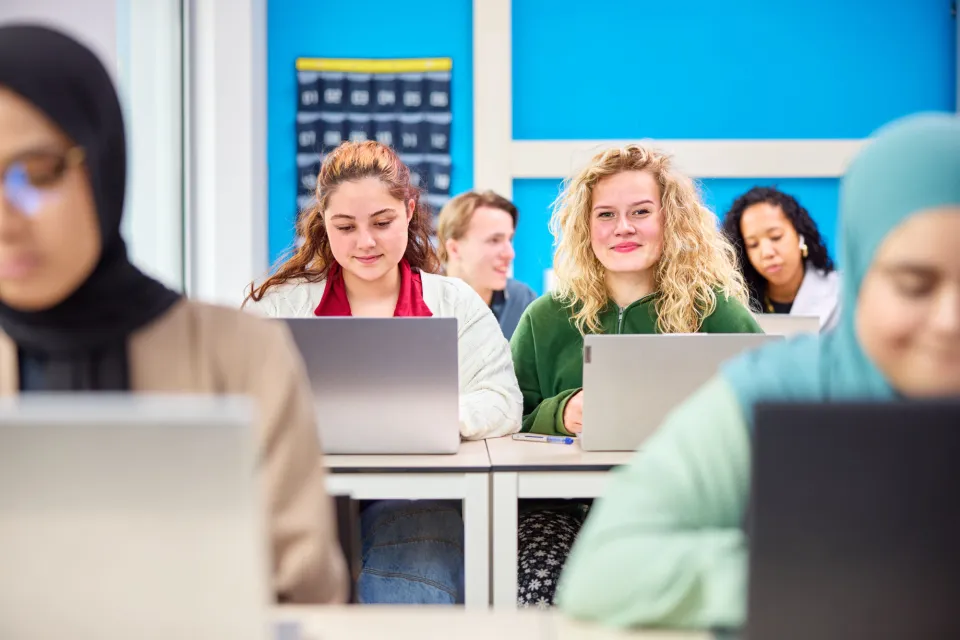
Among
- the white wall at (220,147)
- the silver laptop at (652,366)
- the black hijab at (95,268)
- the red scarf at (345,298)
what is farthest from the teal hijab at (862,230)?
the white wall at (220,147)

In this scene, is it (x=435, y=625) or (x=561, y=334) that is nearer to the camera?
(x=435, y=625)

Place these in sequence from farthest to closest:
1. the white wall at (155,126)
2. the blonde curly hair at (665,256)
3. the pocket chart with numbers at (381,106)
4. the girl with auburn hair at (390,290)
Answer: the pocket chart with numbers at (381,106) < the white wall at (155,126) < the blonde curly hair at (665,256) < the girl with auburn hair at (390,290)

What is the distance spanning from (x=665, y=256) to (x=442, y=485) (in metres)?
0.97

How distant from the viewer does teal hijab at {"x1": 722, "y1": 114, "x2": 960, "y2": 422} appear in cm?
80

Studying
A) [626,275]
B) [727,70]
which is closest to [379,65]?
[727,70]

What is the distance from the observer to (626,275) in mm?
2492

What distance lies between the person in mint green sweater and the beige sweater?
53.4 inches

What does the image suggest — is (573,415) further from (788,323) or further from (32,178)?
(32,178)

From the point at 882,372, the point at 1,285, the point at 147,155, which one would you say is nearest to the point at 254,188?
the point at 147,155

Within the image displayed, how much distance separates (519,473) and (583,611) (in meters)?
1.03

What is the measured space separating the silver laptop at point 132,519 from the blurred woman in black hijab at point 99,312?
35 cm

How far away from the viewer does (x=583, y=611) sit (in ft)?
2.93

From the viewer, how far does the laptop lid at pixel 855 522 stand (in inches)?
24.6

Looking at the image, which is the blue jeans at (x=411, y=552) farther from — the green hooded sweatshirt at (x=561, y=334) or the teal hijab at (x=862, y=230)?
the teal hijab at (x=862, y=230)
